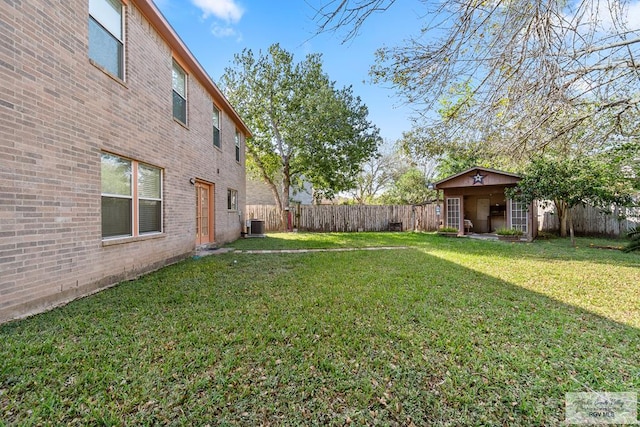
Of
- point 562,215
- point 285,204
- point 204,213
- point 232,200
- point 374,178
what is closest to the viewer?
point 204,213

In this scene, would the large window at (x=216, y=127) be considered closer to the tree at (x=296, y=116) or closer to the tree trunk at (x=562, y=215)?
the tree at (x=296, y=116)

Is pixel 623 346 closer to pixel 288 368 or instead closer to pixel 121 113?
pixel 288 368

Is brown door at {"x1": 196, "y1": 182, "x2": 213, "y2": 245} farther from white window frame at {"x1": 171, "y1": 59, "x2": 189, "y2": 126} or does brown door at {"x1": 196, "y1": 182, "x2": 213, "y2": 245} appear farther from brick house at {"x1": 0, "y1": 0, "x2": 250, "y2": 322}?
white window frame at {"x1": 171, "y1": 59, "x2": 189, "y2": 126}

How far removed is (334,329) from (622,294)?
15.5 feet

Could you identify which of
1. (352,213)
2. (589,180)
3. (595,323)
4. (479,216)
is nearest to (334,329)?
(595,323)

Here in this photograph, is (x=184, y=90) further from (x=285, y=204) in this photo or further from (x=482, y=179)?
(x=482, y=179)

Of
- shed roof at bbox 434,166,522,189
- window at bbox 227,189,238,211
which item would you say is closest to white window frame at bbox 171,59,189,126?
window at bbox 227,189,238,211

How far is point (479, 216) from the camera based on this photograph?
617 inches

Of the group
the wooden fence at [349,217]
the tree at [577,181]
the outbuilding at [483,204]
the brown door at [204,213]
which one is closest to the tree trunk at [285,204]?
the wooden fence at [349,217]

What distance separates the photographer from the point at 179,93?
7.19m

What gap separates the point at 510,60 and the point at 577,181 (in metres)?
7.77

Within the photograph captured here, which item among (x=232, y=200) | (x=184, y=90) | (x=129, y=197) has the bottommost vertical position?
(x=129, y=197)

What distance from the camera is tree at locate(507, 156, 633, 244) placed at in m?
8.66
